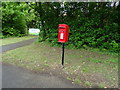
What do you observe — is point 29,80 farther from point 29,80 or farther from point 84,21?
point 84,21

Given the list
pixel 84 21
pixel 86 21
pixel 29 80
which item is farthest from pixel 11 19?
pixel 29 80

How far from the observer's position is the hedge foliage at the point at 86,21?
5680 millimetres

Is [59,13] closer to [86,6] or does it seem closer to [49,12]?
[49,12]

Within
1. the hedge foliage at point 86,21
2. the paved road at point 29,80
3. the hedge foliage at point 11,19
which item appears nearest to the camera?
the paved road at point 29,80

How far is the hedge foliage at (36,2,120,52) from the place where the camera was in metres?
Answer: 5.68

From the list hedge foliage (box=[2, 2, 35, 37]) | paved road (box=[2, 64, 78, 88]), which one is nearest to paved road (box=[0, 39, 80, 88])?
paved road (box=[2, 64, 78, 88])

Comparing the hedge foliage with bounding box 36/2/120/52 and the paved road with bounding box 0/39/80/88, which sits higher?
the hedge foliage with bounding box 36/2/120/52

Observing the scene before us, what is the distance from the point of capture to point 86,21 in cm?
612

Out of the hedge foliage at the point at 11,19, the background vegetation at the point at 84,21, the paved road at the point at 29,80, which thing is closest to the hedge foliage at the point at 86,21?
the background vegetation at the point at 84,21

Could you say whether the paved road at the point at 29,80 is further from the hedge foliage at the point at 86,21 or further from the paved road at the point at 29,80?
the hedge foliage at the point at 86,21

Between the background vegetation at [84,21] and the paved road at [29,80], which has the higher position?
the background vegetation at [84,21]

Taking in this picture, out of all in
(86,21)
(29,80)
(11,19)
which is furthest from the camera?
(11,19)

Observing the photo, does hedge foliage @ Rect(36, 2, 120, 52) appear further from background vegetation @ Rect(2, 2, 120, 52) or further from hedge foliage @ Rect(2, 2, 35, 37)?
hedge foliage @ Rect(2, 2, 35, 37)

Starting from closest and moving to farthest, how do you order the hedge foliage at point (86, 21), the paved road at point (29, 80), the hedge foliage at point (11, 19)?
the paved road at point (29, 80), the hedge foliage at point (86, 21), the hedge foliage at point (11, 19)
